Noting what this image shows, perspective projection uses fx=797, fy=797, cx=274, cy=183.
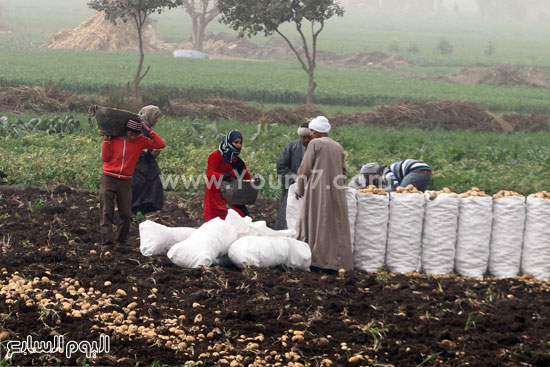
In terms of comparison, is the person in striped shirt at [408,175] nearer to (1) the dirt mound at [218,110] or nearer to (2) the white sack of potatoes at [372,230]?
(2) the white sack of potatoes at [372,230]

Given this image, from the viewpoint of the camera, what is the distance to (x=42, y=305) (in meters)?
6.02

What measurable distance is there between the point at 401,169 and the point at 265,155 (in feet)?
16.6

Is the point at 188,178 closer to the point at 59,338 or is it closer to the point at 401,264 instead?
the point at 401,264

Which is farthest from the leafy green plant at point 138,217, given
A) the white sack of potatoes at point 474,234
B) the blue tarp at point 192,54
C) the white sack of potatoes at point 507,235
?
the blue tarp at point 192,54

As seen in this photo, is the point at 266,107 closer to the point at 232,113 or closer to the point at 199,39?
the point at 232,113

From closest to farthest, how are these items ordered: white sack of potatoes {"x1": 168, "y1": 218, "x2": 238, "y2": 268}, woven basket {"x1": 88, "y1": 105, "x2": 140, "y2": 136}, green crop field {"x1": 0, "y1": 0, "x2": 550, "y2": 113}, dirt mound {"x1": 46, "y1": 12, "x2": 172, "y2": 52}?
→ 1. white sack of potatoes {"x1": 168, "y1": 218, "x2": 238, "y2": 268}
2. woven basket {"x1": 88, "y1": 105, "x2": 140, "y2": 136}
3. green crop field {"x1": 0, "y1": 0, "x2": 550, "y2": 113}
4. dirt mound {"x1": 46, "y1": 12, "x2": 172, "y2": 52}

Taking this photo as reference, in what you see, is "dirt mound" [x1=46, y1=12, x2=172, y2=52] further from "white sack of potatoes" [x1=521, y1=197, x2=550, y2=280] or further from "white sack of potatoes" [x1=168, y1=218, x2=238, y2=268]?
"white sack of potatoes" [x1=521, y1=197, x2=550, y2=280]

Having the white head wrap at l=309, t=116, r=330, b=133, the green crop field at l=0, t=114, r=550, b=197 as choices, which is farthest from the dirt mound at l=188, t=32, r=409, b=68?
the white head wrap at l=309, t=116, r=330, b=133

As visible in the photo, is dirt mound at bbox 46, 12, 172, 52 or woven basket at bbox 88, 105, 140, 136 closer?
woven basket at bbox 88, 105, 140, 136

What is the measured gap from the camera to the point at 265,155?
1424cm

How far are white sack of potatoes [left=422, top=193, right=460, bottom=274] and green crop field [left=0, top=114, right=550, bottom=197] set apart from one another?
384 cm

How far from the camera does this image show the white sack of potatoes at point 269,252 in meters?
7.51

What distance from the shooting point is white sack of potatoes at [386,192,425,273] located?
8219 millimetres

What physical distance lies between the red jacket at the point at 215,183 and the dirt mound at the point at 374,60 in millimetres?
47276
